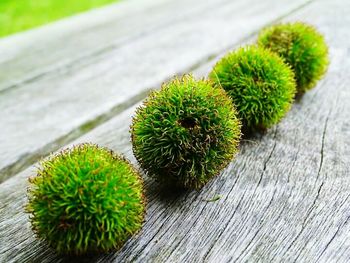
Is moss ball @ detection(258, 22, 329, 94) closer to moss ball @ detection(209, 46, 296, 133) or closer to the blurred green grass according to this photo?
moss ball @ detection(209, 46, 296, 133)

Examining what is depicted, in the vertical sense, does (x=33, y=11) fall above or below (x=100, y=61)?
above

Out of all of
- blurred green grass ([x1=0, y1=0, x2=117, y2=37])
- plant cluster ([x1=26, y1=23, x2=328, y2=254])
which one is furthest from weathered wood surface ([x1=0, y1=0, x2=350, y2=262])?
blurred green grass ([x1=0, y1=0, x2=117, y2=37])

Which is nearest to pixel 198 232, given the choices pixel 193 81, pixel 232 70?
pixel 193 81

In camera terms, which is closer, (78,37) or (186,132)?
(186,132)

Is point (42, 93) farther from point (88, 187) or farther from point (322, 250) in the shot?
point (322, 250)

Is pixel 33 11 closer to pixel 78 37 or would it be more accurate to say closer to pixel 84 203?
pixel 78 37

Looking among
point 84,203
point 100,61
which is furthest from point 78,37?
point 84,203
